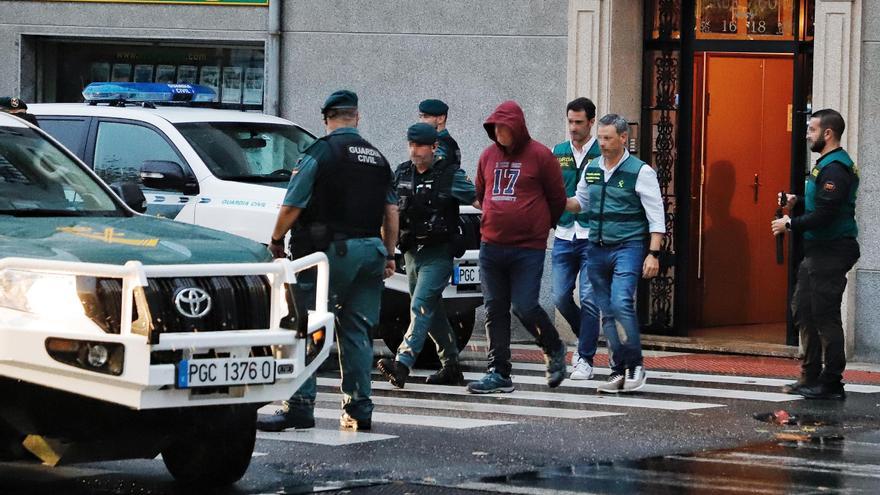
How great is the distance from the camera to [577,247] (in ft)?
41.5

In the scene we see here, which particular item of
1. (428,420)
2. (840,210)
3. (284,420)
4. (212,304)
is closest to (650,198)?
(840,210)

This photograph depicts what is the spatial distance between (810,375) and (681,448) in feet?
9.43

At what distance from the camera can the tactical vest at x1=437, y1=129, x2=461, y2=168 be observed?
11820mm

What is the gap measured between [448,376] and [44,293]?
558cm

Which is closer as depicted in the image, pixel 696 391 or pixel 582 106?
pixel 696 391

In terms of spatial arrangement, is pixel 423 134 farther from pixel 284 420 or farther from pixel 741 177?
pixel 741 177

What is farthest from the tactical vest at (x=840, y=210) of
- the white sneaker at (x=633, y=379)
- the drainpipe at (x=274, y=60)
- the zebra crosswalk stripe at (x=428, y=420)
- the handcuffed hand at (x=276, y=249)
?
the drainpipe at (x=274, y=60)

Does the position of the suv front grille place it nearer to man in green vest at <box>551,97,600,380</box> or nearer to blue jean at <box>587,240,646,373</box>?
blue jean at <box>587,240,646,373</box>

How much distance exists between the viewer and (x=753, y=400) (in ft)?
38.4

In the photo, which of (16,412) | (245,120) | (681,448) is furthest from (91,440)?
(245,120)

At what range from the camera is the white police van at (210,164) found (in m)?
12.6

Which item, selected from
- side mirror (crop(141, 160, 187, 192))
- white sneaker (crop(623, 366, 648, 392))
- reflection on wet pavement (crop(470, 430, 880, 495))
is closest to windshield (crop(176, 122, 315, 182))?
side mirror (crop(141, 160, 187, 192))

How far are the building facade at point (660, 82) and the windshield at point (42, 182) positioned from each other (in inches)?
300

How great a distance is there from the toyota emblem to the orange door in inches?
372
